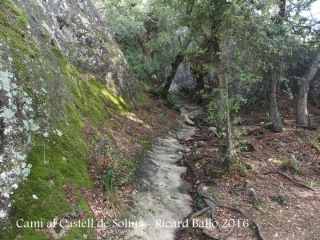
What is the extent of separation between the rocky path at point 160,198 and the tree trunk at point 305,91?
20.8 feet

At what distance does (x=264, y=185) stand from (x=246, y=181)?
1.92ft

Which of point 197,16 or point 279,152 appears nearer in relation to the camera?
point 197,16

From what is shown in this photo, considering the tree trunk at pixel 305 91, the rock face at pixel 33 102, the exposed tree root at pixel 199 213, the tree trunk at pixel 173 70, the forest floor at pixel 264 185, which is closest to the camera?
the rock face at pixel 33 102

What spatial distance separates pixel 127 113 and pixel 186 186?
19.3 feet

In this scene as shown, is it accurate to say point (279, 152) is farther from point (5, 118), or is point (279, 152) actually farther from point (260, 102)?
point (5, 118)

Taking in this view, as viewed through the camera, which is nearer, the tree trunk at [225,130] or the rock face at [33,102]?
the rock face at [33,102]

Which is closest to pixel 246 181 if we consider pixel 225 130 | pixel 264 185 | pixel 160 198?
pixel 264 185

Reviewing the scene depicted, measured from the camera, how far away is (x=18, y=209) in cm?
477

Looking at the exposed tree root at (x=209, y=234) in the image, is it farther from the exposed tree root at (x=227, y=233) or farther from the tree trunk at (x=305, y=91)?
the tree trunk at (x=305, y=91)

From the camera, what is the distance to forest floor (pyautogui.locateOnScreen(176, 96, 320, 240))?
6.64 metres

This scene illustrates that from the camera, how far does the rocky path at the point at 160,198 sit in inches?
245

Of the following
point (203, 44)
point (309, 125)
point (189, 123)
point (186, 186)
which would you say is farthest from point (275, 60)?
point (186, 186)

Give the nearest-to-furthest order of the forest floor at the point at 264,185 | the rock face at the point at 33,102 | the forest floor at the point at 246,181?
1. the rock face at the point at 33,102
2. the forest floor at the point at 246,181
3. the forest floor at the point at 264,185

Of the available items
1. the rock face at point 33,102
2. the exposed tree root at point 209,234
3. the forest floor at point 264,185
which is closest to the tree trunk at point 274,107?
the forest floor at point 264,185
